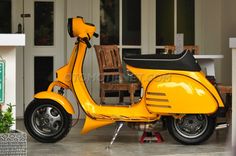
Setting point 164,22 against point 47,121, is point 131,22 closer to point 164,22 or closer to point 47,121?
point 164,22

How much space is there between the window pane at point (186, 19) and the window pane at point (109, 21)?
3.23 ft

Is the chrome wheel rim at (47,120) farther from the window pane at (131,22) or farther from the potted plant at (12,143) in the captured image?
the window pane at (131,22)

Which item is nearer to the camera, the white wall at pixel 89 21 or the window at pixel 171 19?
the white wall at pixel 89 21

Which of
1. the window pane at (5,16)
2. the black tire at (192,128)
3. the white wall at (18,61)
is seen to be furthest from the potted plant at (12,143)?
the window pane at (5,16)

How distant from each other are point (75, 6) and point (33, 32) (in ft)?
2.33

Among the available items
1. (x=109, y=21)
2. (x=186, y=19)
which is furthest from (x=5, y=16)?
(x=186, y=19)

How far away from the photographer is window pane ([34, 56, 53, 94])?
26.0 ft

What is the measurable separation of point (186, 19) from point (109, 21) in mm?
1213

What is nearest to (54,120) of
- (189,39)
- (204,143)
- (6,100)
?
(6,100)

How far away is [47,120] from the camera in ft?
19.2

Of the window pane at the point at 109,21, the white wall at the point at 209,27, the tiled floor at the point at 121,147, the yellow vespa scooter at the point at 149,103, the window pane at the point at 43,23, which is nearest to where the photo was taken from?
the tiled floor at the point at 121,147

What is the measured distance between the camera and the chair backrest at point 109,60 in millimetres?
7047

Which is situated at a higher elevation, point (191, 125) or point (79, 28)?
point (79, 28)

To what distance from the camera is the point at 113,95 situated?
7.60 meters
